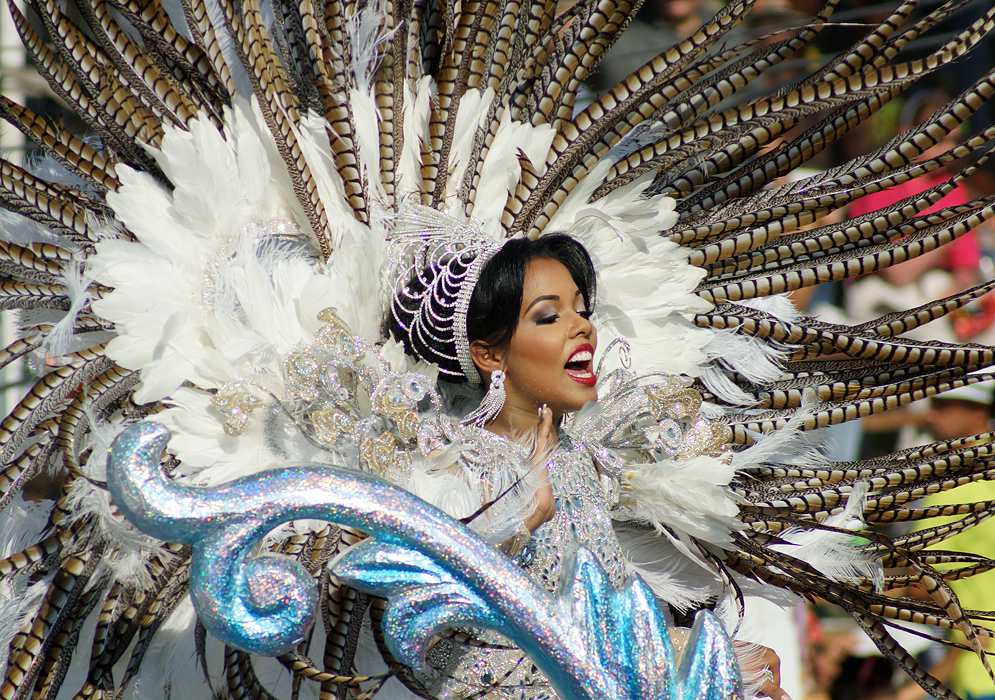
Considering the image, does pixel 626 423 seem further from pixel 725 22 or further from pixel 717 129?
pixel 725 22

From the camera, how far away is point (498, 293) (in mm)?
1391

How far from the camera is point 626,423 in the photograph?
4.86 ft

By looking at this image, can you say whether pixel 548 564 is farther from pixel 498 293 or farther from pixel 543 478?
pixel 498 293

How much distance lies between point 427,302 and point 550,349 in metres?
0.21

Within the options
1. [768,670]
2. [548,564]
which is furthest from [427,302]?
[768,670]

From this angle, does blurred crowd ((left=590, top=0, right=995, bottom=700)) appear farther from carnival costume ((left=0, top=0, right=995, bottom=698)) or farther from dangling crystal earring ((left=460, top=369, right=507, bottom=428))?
dangling crystal earring ((left=460, top=369, right=507, bottom=428))

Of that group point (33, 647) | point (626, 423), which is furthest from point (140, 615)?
point (626, 423)

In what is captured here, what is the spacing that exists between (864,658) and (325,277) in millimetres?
2489

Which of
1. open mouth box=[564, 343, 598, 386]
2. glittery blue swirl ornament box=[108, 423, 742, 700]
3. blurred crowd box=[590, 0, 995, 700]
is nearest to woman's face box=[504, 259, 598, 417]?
open mouth box=[564, 343, 598, 386]

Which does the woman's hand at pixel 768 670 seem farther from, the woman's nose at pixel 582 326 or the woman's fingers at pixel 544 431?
the woman's nose at pixel 582 326

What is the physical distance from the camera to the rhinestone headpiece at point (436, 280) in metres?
1.42

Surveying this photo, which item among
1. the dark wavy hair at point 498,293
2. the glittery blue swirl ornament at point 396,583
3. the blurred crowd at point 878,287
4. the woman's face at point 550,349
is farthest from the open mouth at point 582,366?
the blurred crowd at point 878,287

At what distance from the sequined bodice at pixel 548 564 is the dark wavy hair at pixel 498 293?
8.4 inches

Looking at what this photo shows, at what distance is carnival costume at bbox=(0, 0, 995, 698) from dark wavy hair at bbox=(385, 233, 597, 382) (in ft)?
0.09
